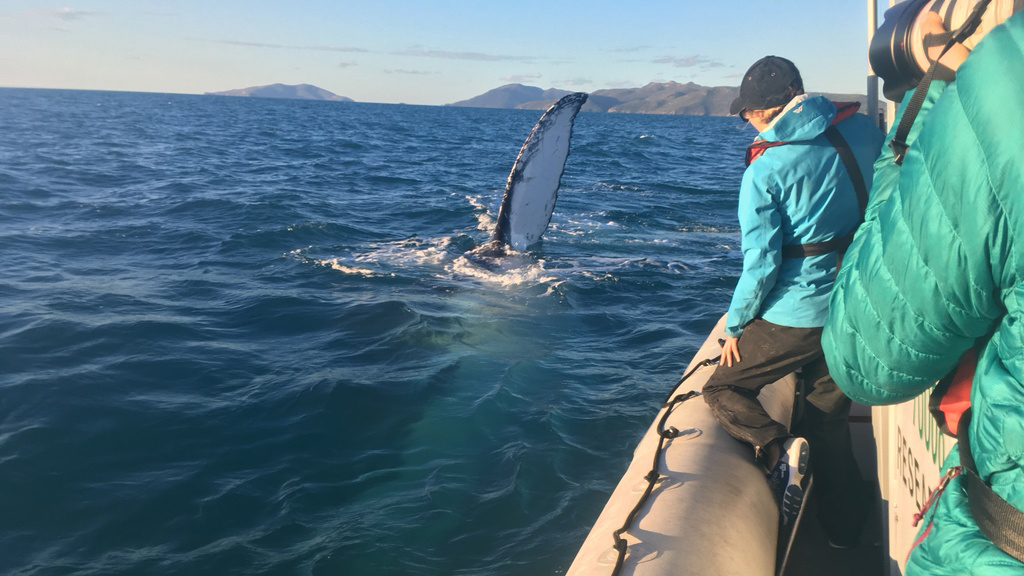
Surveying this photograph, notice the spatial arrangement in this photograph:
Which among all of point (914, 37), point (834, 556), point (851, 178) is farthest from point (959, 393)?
point (834, 556)

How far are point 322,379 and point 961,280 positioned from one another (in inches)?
261

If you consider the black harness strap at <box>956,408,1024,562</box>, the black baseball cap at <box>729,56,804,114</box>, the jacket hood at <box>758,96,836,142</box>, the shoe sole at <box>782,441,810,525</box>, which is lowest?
the shoe sole at <box>782,441,810,525</box>

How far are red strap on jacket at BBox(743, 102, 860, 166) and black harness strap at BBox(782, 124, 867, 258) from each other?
75 mm

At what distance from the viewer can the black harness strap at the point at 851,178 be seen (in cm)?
335

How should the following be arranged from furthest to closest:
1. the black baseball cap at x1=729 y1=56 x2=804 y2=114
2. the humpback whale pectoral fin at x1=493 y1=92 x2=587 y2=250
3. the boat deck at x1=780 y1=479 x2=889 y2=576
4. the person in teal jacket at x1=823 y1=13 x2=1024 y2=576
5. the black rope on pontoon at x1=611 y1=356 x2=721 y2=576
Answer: the humpback whale pectoral fin at x1=493 y1=92 x2=587 y2=250 → the boat deck at x1=780 y1=479 x2=889 y2=576 → the black baseball cap at x1=729 y1=56 x2=804 y2=114 → the black rope on pontoon at x1=611 y1=356 x2=721 y2=576 → the person in teal jacket at x1=823 y1=13 x2=1024 y2=576

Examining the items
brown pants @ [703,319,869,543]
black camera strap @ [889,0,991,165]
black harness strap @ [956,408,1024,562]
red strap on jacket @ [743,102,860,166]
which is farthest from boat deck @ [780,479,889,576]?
black camera strap @ [889,0,991,165]

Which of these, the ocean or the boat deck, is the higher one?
the boat deck

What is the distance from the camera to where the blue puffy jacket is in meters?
3.32

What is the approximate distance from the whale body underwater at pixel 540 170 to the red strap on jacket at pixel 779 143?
654 cm

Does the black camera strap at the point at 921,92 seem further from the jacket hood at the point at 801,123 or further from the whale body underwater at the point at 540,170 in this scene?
the whale body underwater at the point at 540,170

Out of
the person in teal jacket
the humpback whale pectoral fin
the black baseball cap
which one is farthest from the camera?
the humpback whale pectoral fin

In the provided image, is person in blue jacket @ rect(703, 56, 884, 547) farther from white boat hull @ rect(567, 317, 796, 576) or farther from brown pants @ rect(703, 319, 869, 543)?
white boat hull @ rect(567, 317, 796, 576)

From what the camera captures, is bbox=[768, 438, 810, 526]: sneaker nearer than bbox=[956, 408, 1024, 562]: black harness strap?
No

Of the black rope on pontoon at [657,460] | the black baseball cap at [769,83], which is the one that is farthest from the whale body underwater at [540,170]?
the black baseball cap at [769,83]
